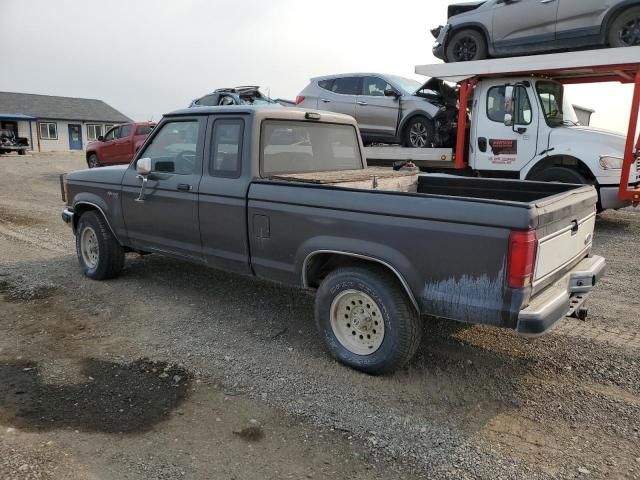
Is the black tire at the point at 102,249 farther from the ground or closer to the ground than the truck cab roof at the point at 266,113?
closer to the ground

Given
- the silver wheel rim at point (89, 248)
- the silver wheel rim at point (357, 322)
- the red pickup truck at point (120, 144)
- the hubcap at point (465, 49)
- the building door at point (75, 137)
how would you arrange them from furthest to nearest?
the building door at point (75, 137)
the red pickup truck at point (120, 144)
the hubcap at point (465, 49)
the silver wheel rim at point (89, 248)
the silver wheel rim at point (357, 322)

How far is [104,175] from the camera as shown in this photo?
5730 millimetres

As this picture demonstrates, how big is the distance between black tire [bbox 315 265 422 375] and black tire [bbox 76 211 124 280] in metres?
2.97

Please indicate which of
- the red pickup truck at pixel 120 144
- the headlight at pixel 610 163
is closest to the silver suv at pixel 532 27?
the headlight at pixel 610 163

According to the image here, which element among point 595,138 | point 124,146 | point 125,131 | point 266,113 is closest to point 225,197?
point 266,113

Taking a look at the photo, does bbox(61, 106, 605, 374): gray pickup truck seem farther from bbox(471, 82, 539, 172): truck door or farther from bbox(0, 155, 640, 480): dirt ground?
bbox(471, 82, 539, 172): truck door

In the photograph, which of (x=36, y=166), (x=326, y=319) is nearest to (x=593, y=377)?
(x=326, y=319)

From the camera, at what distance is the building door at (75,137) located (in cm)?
4459

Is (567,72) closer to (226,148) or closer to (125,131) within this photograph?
(226,148)

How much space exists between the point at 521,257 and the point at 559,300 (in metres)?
0.59

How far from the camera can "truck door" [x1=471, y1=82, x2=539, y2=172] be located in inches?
348

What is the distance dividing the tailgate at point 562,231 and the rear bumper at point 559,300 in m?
0.08

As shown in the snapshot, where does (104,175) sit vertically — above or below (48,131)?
below

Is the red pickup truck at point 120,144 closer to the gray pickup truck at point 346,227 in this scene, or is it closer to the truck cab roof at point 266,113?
the gray pickup truck at point 346,227
